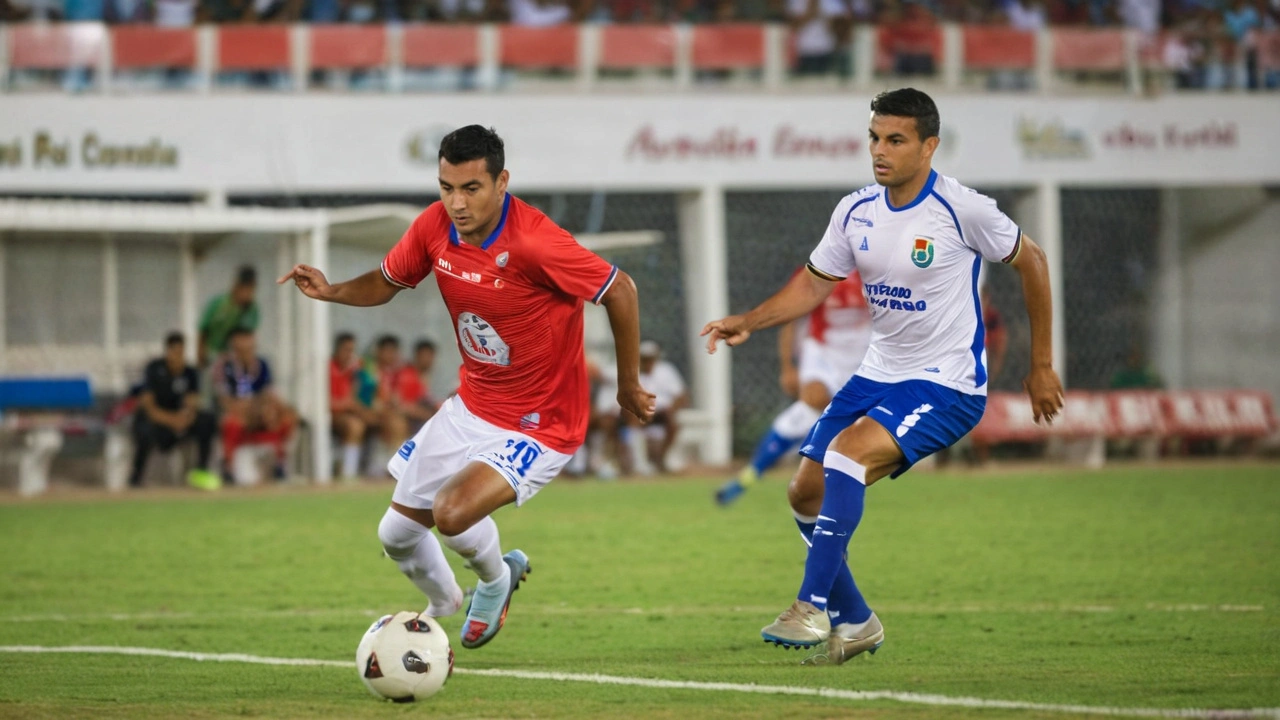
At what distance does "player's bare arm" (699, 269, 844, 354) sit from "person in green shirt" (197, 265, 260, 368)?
466 inches

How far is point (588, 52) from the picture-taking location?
66.2 feet

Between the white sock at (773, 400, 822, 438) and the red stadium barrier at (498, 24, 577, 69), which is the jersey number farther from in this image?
the red stadium barrier at (498, 24, 577, 69)

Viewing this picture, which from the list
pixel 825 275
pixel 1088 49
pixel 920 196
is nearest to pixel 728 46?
pixel 1088 49

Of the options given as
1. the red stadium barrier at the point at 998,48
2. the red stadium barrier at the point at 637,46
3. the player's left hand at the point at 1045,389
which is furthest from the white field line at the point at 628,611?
the red stadium barrier at the point at 998,48

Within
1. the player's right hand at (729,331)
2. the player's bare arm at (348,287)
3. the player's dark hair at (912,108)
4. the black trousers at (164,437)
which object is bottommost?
the black trousers at (164,437)

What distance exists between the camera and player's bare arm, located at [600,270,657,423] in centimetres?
673

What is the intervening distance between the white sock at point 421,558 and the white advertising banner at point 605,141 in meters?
12.6

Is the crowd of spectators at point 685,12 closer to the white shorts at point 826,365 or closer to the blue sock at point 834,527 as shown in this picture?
the white shorts at point 826,365

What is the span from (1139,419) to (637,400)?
50.3 ft

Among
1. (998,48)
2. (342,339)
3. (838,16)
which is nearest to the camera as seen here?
(342,339)

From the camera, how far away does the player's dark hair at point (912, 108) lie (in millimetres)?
6781

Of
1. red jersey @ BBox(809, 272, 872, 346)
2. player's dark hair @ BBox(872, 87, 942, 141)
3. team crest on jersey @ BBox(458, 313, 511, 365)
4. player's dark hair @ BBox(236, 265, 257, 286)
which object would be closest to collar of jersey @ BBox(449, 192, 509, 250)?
team crest on jersey @ BBox(458, 313, 511, 365)

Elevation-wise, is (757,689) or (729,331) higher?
(729,331)

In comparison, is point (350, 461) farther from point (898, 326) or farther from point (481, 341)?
point (898, 326)
